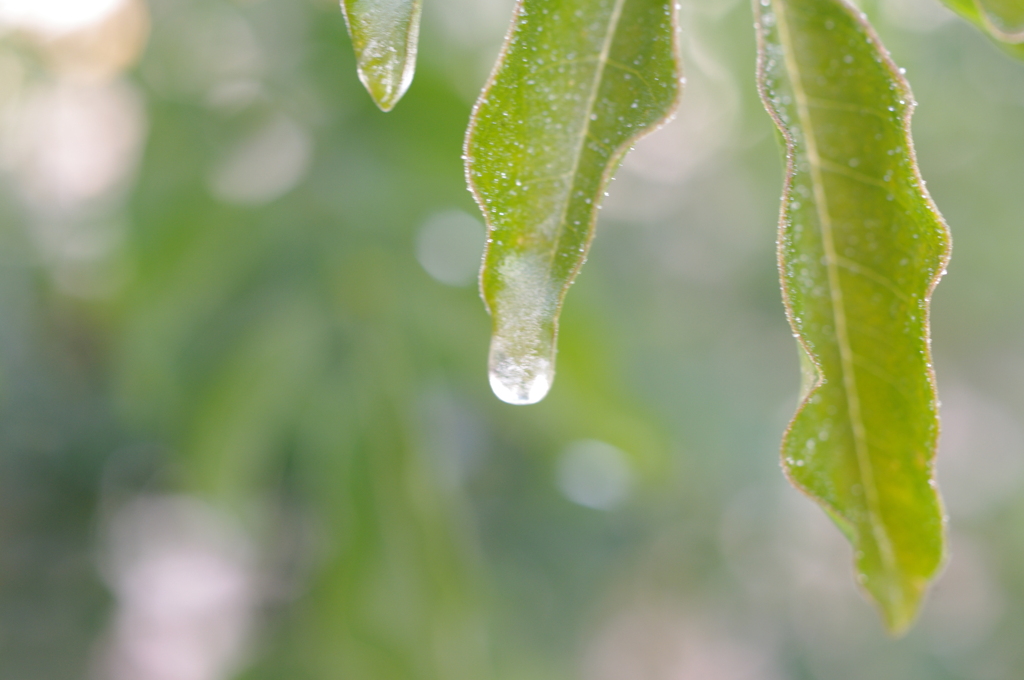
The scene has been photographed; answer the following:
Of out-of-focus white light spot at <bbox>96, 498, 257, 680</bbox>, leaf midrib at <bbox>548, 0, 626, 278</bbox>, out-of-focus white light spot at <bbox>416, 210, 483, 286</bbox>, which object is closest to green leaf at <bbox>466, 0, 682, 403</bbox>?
leaf midrib at <bbox>548, 0, 626, 278</bbox>

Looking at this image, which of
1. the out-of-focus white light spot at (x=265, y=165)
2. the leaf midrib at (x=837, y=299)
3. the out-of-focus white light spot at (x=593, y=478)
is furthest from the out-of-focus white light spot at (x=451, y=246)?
the leaf midrib at (x=837, y=299)

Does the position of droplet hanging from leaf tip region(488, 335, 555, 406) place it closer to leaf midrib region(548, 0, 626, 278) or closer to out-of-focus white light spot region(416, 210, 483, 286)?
leaf midrib region(548, 0, 626, 278)

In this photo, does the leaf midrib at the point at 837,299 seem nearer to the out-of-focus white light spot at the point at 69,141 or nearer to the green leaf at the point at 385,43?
the green leaf at the point at 385,43

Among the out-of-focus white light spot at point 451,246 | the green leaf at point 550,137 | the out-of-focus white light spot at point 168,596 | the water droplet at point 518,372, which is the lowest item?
the out-of-focus white light spot at point 168,596

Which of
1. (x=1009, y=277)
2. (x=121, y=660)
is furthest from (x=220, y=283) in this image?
(x=1009, y=277)

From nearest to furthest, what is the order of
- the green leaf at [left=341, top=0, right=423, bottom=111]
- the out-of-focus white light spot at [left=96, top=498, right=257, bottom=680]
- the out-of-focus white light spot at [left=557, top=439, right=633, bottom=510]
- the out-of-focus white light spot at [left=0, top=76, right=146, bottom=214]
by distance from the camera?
the green leaf at [left=341, top=0, right=423, bottom=111] → the out-of-focus white light spot at [left=0, top=76, right=146, bottom=214] → the out-of-focus white light spot at [left=557, top=439, right=633, bottom=510] → the out-of-focus white light spot at [left=96, top=498, right=257, bottom=680]
